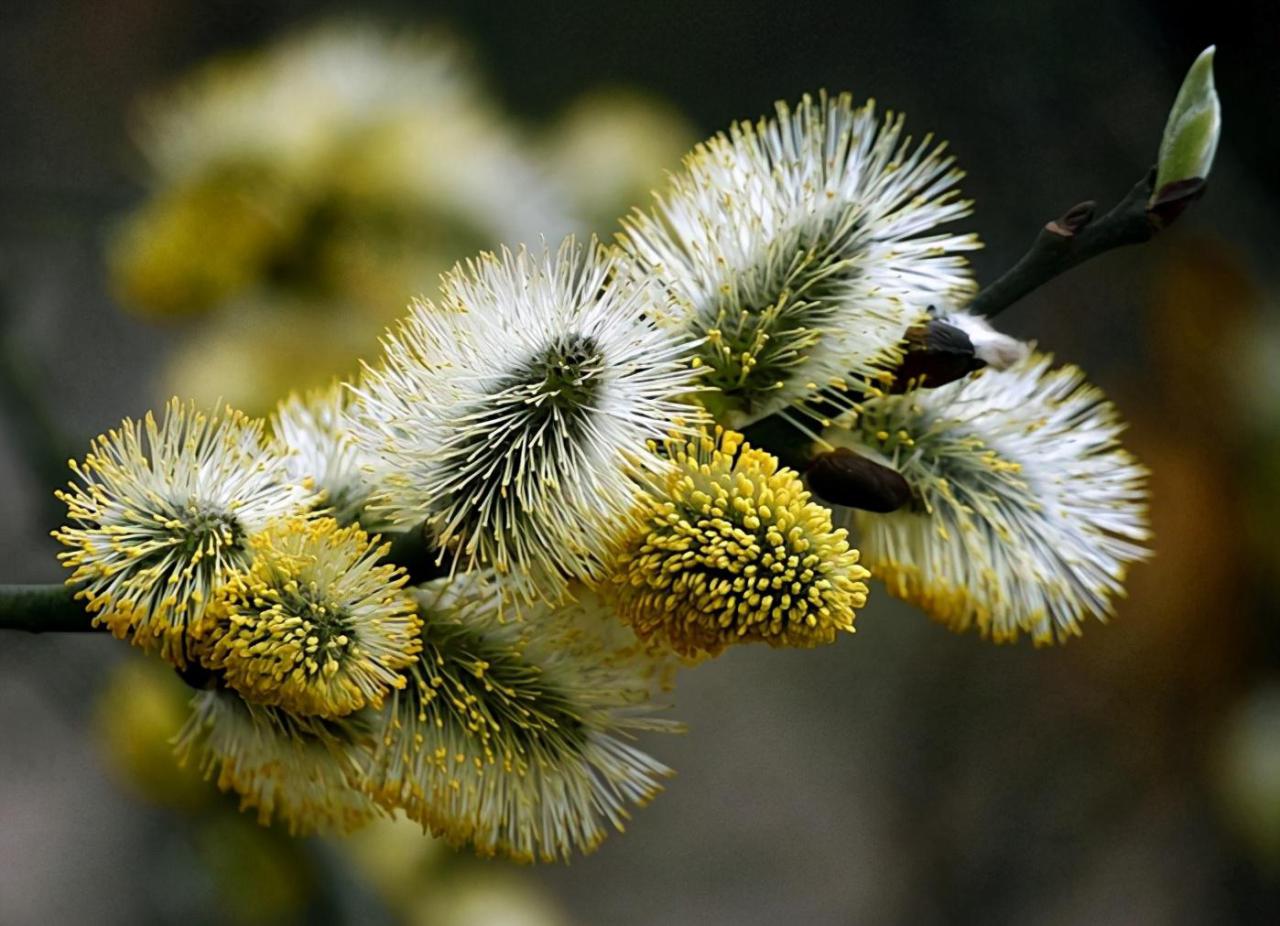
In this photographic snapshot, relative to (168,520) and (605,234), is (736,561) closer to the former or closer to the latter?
(168,520)

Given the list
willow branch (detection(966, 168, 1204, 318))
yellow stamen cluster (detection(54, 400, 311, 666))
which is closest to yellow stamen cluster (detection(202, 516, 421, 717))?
yellow stamen cluster (detection(54, 400, 311, 666))

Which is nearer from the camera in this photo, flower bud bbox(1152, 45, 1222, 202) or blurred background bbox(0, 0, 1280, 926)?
flower bud bbox(1152, 45, 1222, 202)

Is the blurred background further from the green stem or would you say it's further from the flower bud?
the flower bud

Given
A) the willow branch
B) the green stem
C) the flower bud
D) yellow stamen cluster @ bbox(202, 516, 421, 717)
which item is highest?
the flower bud

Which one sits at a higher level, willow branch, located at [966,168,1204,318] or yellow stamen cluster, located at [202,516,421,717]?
willow branch, located at [966,168,1204,318]

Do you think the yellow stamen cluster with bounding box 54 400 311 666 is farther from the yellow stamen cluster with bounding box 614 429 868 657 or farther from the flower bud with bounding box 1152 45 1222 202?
the flower bud with bounding box 1152 45 1222 202

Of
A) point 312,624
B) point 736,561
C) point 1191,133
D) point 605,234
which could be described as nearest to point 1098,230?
point 1191,133
